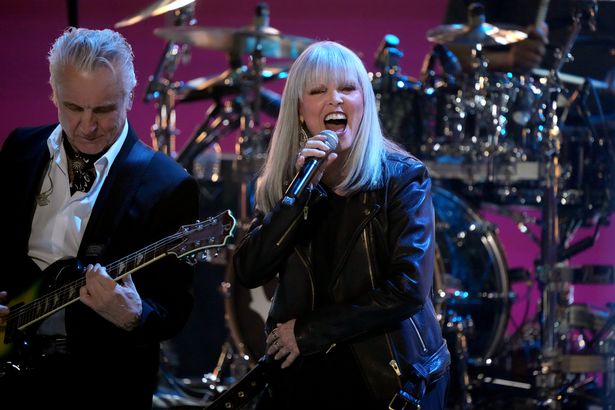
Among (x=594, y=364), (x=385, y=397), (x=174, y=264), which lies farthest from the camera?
(x=594, y=364)

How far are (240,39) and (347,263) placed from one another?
12.9 feet

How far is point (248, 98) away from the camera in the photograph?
21.5 ft

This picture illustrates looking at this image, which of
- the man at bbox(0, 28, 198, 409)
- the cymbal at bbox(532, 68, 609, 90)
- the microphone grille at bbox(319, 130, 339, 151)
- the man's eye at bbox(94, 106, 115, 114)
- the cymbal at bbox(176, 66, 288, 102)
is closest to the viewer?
the microphone grille at bbox(319, 130, 339, 151)

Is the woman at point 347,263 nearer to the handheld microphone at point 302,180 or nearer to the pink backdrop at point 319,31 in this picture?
the handheld microphone at point 302,180

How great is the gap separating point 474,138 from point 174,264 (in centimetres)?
332

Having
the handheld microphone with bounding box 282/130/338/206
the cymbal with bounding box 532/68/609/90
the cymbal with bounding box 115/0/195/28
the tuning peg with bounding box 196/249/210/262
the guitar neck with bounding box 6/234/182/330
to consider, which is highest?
the handheld microphone with bounding box 282/130/338/206

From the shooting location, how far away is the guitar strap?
10.0ft

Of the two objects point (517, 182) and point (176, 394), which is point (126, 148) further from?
point (517, 182)

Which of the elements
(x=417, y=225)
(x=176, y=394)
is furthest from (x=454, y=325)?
(x=417, y=225)

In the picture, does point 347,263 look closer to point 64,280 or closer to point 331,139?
point 331,139

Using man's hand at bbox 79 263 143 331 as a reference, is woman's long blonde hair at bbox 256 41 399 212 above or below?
above

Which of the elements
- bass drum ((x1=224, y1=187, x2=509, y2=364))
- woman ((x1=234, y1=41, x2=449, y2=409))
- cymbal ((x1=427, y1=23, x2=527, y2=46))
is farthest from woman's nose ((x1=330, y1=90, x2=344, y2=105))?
bass drum ((x1=224, y1=187, x2=509, y2=364))

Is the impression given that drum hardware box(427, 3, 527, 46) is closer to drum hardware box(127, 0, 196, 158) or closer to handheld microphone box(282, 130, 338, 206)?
drum hardware box(127, 0, 196, 158)

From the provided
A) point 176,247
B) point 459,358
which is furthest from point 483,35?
point 176,247
